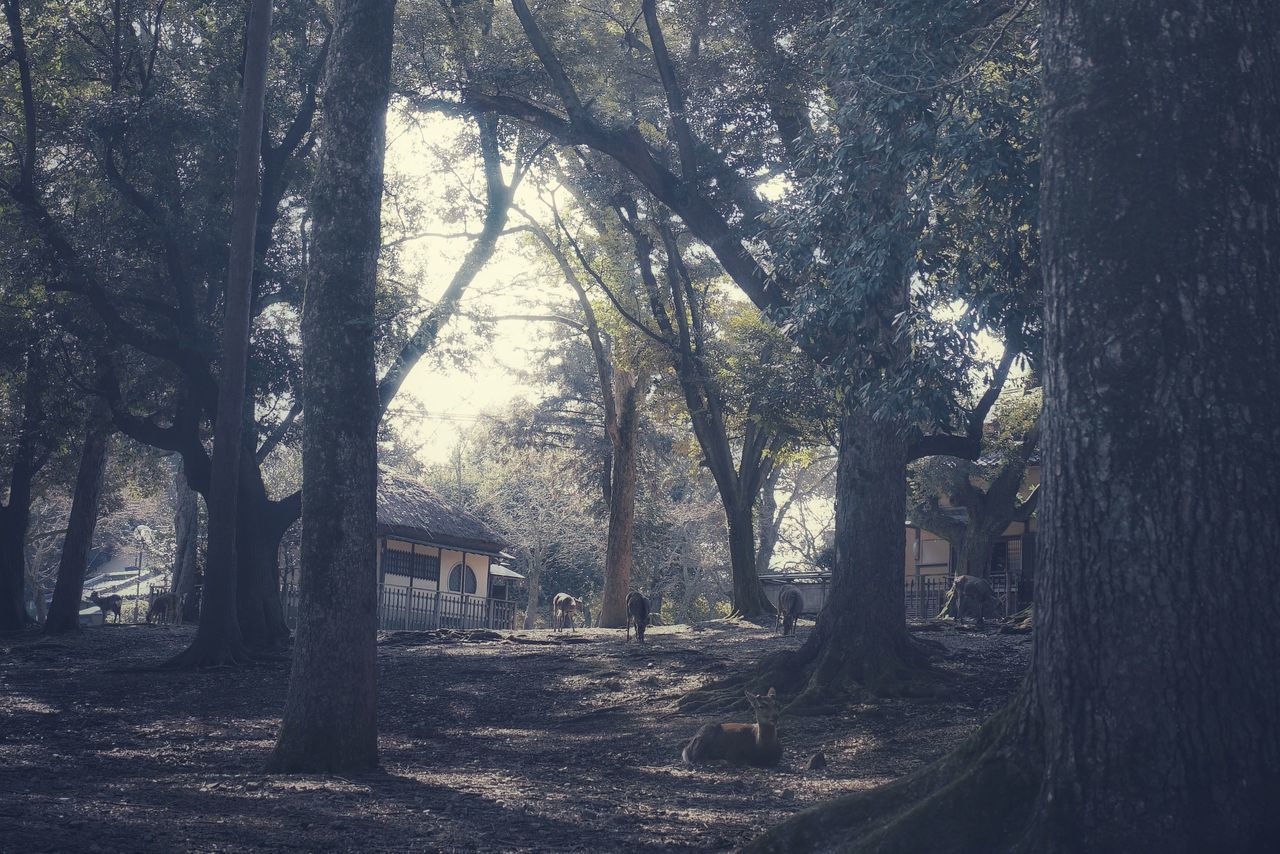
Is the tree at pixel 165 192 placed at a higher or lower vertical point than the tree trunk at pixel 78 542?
higher

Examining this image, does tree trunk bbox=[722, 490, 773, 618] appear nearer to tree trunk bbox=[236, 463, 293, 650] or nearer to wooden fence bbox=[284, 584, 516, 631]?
wooden fence bbox=[284, 584, 516, 631]

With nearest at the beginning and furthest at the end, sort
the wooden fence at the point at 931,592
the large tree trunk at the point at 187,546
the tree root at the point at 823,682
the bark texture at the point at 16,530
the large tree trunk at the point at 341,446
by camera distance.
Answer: the large tree trunk at the point at 341,446, the tree root at the point at 823,682, the bark texture at the point at 16,530, the large tree trunk at the point at 187,546, the wooden fence at the point at 931,592

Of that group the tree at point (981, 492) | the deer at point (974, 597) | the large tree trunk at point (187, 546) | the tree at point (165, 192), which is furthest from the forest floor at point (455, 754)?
the large tree trunk at point (187, 546)

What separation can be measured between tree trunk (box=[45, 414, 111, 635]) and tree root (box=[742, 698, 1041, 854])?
22807mm

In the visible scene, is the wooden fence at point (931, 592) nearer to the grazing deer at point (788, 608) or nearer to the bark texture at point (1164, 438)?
the grazing deer at point (788, 608)

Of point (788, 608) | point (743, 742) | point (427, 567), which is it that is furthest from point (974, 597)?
point (427, 567)

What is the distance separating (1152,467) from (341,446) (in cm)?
647

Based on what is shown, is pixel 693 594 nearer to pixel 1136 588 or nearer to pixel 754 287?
pixel 754 287

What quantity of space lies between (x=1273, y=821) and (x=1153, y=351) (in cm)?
169

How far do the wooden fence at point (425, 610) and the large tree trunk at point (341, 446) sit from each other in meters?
24.2

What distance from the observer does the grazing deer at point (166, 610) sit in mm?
31503

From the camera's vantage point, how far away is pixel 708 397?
2734 cm

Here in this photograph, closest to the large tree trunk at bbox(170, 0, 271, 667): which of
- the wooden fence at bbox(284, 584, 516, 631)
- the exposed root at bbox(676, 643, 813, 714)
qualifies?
the exposed root at bbox(676, 643, 813, 714)

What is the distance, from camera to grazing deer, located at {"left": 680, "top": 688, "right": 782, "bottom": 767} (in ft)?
31.5
